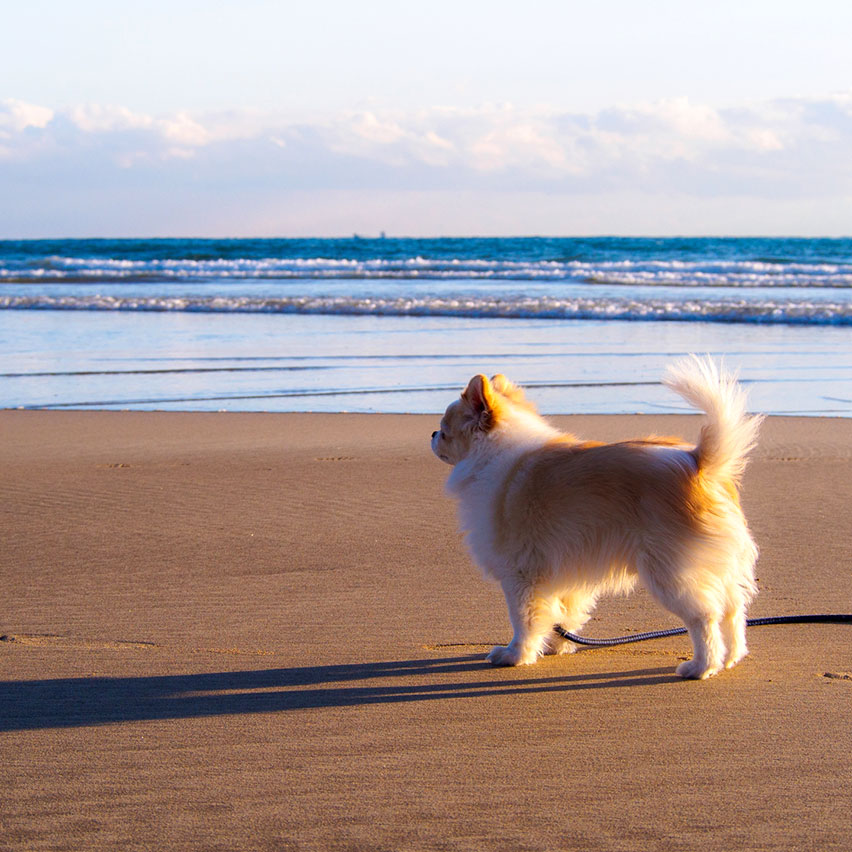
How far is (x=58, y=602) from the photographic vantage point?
15.1ft

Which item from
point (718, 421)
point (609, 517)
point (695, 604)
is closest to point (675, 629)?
point (695, 604)

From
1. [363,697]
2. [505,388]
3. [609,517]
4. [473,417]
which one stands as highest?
[505,388]

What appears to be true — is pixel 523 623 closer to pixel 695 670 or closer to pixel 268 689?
pixel 695 670

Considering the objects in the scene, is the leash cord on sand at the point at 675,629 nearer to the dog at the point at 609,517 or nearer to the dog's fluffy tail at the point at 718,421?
the dog at the point at 609,517

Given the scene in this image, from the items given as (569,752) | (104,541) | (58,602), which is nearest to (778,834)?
(569,752)

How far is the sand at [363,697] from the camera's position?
265 centimetres

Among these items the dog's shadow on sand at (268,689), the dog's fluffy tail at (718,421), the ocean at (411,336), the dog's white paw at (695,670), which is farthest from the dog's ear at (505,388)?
the ocean at (411,336)

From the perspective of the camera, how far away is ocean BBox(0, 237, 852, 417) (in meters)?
10.8

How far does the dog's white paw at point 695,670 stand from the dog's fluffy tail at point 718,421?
716 millimetres

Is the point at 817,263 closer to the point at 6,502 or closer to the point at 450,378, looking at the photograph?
the point at 450,378

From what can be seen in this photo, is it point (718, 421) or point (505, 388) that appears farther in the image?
point (505, 388)

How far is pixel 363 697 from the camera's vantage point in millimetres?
3547

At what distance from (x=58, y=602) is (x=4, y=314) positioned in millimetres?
18497

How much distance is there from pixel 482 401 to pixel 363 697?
1.25m
